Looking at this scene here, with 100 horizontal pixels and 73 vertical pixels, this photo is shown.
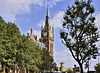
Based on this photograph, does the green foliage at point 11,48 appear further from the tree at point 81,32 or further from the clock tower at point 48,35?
the clock tower at point 48,35

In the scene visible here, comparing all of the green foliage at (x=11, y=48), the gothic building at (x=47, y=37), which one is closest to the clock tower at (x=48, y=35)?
the gothic building at (x=47, y=37)

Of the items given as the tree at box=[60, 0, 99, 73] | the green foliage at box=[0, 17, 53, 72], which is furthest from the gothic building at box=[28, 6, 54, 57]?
the tree at box=[60, 0, 99, 73]

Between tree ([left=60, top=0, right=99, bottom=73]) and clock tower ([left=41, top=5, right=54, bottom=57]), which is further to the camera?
clock tower ([left=41, top=5, right=54, bottom=57])

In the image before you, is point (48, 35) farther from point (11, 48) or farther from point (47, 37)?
point (11, 48)

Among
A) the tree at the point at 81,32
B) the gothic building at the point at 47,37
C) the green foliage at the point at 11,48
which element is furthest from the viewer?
the gothic building at the point at 47,37

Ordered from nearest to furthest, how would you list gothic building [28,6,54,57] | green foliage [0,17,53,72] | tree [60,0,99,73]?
tree [60,0,99,73], green foliage [0,17,53,72], gothic building [28,6,54,57]

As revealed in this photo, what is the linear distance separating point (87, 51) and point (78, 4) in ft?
16.4

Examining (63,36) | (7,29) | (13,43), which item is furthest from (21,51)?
(63,36)

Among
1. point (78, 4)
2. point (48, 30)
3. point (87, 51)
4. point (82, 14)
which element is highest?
point (48, 30)

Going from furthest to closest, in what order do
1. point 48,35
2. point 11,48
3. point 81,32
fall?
point 48,35
point 11,48
point 81,32

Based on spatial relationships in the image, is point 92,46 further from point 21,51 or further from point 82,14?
point 21,51

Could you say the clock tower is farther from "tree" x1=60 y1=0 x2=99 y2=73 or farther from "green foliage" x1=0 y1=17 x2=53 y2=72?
"tree" x1=60 y1=0 x2=99 y2=73

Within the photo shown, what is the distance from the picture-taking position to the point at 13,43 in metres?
32.8

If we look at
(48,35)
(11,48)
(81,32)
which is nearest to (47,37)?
(48,35)
